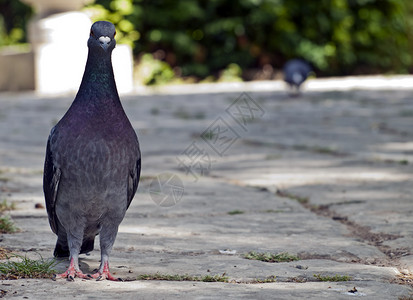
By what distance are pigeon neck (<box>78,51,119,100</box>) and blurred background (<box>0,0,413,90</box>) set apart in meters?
10.8

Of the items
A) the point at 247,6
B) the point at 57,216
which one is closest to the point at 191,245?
the point at 57,216

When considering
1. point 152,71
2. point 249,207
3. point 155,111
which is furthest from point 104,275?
point 152,71

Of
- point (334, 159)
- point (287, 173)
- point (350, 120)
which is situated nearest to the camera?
point (287, 173)

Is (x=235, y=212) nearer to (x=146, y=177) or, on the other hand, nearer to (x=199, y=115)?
(x=146, y=177)

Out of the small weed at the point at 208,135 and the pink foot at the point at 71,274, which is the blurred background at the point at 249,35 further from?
the pink foot at the point at 71,274

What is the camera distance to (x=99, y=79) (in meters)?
2.50

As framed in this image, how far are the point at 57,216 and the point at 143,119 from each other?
518cm

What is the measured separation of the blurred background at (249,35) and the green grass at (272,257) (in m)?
10.8

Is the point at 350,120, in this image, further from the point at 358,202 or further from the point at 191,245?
the point at 191,245

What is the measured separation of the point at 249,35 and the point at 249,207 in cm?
1104

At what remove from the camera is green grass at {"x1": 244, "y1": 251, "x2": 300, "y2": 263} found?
271 cm

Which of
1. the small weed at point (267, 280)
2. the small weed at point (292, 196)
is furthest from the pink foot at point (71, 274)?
the small weed at point (292, 196)

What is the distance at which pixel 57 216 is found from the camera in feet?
8.33

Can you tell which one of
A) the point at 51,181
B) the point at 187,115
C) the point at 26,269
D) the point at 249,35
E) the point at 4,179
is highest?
Result: the point at 249,35
